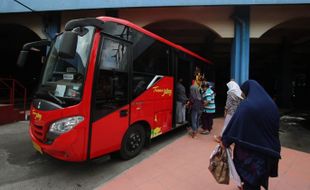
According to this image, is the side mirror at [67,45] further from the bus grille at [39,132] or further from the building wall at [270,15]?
the building wall at [270,15]

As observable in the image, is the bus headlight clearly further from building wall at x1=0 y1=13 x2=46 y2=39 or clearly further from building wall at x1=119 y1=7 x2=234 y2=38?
building wall at x1=0 y1=13 x2=46 y2=39

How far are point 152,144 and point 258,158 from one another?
3.88 meters

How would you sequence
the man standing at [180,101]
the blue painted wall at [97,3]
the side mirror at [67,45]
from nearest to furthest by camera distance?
the side mirror at [67,45]
the man standing at [180,101]
the blue painted wall at [97,3]

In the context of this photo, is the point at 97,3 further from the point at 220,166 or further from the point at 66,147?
the point at 220,166

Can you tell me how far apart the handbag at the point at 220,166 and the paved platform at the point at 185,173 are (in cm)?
89

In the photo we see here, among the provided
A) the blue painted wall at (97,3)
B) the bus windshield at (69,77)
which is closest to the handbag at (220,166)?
the bus windshield at (69,77)

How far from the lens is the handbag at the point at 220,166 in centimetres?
296

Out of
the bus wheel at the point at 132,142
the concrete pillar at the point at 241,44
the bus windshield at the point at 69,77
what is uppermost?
the concrete pillar at the point at 241,44

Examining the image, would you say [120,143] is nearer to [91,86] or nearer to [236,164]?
[91,86]

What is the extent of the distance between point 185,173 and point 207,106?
119 inches

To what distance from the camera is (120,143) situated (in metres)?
4.60

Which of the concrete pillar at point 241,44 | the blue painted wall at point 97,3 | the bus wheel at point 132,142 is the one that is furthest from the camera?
the concrete pillar at point 241,44

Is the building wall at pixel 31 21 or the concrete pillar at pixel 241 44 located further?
the building wall at pixel 31 21

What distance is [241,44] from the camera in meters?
9.38
